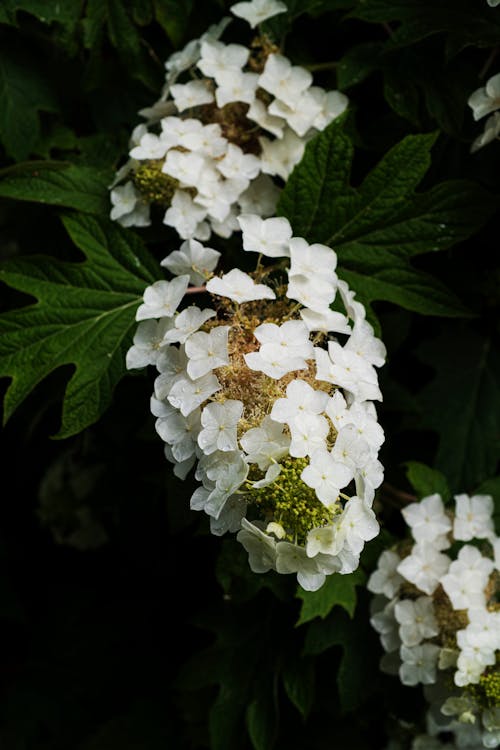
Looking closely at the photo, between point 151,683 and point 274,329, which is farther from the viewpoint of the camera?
point 151,683

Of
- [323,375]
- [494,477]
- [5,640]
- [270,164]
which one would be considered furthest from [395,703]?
[5,640]

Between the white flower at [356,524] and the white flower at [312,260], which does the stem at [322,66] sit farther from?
the white flower at [356,524]

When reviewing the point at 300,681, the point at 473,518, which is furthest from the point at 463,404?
the point at 300,681

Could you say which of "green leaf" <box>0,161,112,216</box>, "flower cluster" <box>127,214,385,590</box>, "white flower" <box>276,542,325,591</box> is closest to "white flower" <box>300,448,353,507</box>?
"flower cluster" <box>127,214,385,590</box>

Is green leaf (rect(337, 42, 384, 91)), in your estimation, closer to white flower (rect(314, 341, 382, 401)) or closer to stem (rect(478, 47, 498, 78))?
stem (rect(478, 47, 498, 78))

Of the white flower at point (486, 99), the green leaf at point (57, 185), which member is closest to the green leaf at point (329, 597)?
the green leaf at point (57, 185)

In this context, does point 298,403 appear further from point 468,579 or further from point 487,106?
point 487,106

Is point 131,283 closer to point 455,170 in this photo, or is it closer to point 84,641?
point 455,170
